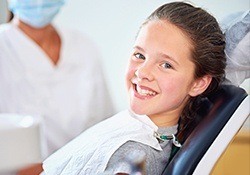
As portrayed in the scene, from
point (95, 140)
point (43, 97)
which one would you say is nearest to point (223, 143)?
point (95, 140)

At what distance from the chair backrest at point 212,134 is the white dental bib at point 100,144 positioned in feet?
0.27

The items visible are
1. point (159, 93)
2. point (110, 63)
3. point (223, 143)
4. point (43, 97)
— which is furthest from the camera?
point (110, 63)

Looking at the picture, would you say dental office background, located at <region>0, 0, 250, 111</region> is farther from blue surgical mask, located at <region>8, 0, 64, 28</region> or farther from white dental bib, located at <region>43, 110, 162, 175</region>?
white dental bib, located at <region>43, 110, 162, 175</region>

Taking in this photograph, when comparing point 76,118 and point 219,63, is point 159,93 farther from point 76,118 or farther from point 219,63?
point 76,118

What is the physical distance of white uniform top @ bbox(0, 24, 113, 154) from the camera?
1.89 m

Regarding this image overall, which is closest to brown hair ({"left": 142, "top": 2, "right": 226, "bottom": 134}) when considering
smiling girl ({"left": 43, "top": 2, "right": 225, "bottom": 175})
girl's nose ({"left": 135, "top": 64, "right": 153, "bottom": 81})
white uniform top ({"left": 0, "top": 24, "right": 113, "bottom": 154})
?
smiling girl ({"left": 43, "top": 2, "right": 225, "bottom": 175})

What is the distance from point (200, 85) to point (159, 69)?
14 centimetres

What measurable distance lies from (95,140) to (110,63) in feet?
3.72

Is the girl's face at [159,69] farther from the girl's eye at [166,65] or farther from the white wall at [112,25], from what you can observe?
the white wall at [112,25]

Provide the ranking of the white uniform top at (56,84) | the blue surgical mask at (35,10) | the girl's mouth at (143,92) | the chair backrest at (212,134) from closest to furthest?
the chair backrest at (212,134)
the girl's mouth at (143,92)
the white uniform top at (56,84)
the blue surgical mask at (35,10)

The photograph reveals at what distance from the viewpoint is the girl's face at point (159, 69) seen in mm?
1175

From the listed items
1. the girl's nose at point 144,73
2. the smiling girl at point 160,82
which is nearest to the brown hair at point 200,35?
the smiling girl at point 160,82

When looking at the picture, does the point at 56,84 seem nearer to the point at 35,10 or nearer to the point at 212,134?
the point at 35,10

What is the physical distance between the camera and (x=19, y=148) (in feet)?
1.58
